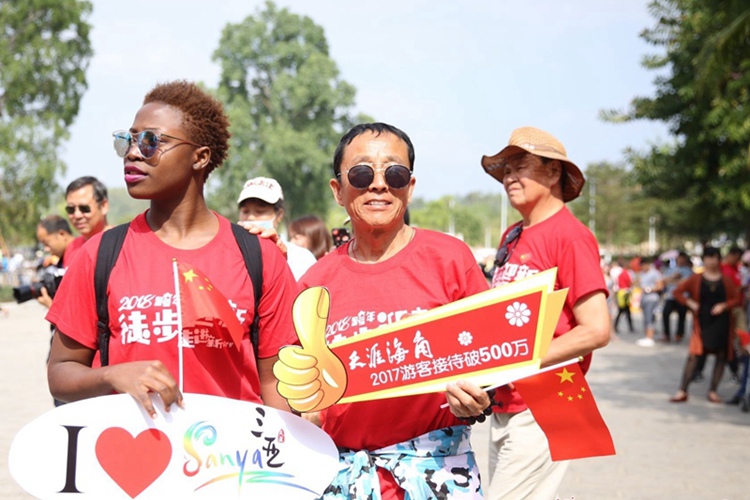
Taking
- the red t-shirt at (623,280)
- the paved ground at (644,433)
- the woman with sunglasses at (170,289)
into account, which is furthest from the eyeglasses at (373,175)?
the red t-shirt at (623,280)

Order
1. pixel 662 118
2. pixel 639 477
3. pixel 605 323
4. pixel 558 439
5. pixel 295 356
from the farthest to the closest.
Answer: pixel 662 118 → pixel 639 477 → pixel 605 323 → pixel 558 439 → pixel 295 356

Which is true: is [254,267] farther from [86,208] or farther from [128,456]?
[86,208]

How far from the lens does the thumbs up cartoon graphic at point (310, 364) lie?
8.65 ft

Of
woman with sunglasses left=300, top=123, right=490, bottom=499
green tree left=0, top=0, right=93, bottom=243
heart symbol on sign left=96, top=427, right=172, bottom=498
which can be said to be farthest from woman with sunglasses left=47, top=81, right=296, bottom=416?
green tree left=0, top=0, right=93, bottom=243

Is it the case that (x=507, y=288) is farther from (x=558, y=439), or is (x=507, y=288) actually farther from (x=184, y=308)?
(x=184, y=308)

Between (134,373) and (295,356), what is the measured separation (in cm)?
48

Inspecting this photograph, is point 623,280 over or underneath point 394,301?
over

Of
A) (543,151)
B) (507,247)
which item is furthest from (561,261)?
(543,151)

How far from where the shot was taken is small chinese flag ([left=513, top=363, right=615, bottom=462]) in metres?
2.95

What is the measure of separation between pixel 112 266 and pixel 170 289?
193 mm

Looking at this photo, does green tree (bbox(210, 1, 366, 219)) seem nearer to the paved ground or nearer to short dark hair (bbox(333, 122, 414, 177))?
the paved ground

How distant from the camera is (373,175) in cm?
292

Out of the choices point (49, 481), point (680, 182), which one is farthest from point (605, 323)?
point (680, 182)

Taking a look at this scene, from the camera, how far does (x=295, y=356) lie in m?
2.65
